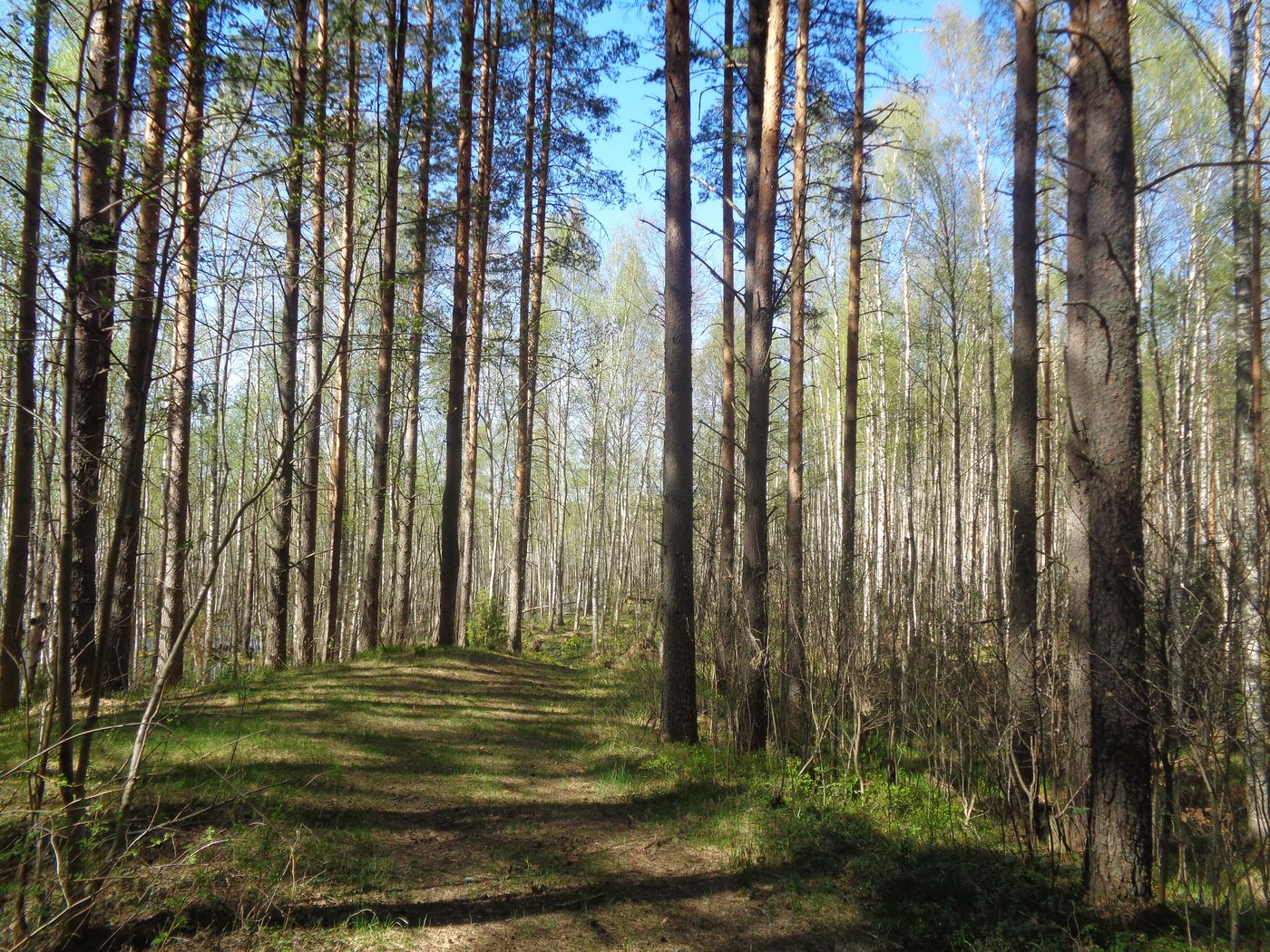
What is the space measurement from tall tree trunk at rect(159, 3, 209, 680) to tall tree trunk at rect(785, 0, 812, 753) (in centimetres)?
460

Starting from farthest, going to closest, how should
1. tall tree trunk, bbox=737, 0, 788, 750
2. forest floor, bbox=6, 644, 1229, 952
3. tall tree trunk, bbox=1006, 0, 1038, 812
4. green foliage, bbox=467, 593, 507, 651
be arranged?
green foliage, bbox=467, 593, 507, 651 → tall tree trunk, bbox=1006, 0, 1038, 812 → tall tree trunk, bbox=737, 0, 788, 750 → forest floor, bbox=6, 644, 1229, 952

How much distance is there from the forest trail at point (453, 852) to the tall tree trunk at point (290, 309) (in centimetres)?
150

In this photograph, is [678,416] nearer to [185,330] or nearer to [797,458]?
[797,458]

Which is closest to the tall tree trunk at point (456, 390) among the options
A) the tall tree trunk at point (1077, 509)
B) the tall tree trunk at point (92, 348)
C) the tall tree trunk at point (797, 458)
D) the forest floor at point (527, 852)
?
the forest floor at point (527, 852)

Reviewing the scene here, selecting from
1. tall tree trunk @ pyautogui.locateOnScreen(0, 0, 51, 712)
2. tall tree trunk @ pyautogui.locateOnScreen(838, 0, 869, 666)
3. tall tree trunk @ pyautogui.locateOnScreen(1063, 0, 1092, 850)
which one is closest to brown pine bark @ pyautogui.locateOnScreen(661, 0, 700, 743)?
tall tree trunk @ pyautogui.locateOnScreen(1063, 0, 1092, 850)

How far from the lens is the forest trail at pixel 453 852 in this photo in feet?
10.3

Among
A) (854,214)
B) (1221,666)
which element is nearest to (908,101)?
(854,214)

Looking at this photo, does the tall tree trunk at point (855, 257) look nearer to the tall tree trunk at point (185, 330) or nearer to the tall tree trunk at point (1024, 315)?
the tall tree trunk at point (1024, 315)

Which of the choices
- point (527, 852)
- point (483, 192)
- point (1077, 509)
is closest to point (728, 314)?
point (483, 192)

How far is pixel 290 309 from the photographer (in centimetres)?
418

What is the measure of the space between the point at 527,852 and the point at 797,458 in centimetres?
511

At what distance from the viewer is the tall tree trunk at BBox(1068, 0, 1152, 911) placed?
11.4 feet

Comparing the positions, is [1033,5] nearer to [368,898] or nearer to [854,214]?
[854,214]

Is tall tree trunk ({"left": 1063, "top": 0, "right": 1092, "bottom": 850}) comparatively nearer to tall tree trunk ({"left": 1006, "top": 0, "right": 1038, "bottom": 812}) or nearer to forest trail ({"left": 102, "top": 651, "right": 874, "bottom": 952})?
tall tree trunk ({"left": 1006, "top": 0, "right": 1038, "bottom": 812})
